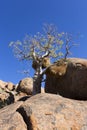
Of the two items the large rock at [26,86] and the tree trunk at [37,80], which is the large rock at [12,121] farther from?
the large rock at [26,86]

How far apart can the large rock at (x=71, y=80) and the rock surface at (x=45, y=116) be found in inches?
198

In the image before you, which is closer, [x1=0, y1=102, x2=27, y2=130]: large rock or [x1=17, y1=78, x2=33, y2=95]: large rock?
[x1=0, y1=102, x2=27, y2=130]: large rock

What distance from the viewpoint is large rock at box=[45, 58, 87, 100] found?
19538mm

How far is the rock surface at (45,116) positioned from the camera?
12258 mm

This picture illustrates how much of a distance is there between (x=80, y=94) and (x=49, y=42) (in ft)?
63.4

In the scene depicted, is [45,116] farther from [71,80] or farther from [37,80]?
[37,80]

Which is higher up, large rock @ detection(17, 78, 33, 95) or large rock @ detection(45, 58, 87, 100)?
large rock @ detection(17, 78, 33, 95)

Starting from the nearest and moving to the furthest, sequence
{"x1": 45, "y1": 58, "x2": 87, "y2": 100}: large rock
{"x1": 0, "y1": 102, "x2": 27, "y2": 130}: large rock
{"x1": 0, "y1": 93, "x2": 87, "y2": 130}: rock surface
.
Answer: {"x1": 0, "y1": 102, "x2": 27, "y2": 130}: large rock → {"x1": 0, "y1": 93, "x2": 87, "y2": 130}: rock surface → {"x1": 45, "y1": 58, "x2": 87, "y2": 100}: large rock

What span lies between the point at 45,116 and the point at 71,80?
8321mm

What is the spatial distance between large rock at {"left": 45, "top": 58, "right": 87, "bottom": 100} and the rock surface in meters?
5.04

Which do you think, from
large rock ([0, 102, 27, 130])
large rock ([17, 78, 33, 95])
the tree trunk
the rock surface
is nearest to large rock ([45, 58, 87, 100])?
the rock surface

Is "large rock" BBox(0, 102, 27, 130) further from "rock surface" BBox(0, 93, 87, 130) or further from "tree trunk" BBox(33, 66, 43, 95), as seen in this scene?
"tree trunk" BBox(33, 66, 43, 95)

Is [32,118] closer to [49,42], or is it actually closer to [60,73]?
[60,73]

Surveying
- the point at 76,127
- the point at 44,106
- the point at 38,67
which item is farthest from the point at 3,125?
the point at 38,67
